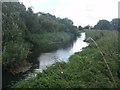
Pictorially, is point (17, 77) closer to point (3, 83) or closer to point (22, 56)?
point (3, 83)

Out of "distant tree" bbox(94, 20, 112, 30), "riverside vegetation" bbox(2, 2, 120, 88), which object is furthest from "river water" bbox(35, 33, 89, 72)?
"distant tree" bbox(94, 20, 112, 30)

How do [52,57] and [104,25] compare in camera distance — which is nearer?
[52,57]

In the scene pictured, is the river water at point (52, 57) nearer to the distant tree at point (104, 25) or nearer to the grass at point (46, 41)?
the grass at point (46, 41)

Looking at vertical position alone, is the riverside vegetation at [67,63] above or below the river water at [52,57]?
above

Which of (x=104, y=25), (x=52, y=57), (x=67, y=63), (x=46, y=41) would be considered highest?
(x=104, y=25)

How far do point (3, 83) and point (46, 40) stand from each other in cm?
4602

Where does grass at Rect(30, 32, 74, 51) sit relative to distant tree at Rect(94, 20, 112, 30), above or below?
below

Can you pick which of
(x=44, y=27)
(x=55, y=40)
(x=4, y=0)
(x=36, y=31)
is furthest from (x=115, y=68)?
(x=44, y=27)

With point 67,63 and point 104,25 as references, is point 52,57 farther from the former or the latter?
point 104,25

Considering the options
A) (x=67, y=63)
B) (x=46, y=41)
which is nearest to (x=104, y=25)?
(x=46, y=41)

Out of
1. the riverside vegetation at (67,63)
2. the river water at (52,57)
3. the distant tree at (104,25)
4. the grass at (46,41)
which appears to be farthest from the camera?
the distant tree at (104,25)

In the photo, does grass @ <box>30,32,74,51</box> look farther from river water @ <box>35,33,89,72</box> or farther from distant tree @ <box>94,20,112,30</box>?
distant tree @ <box>94,20,112,30</box>

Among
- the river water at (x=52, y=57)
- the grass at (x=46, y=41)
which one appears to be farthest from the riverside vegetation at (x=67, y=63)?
the river water at (x=52, y=57)

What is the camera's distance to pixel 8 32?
34344 mm
